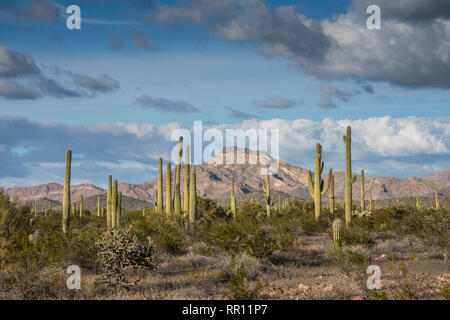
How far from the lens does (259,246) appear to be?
14344mm

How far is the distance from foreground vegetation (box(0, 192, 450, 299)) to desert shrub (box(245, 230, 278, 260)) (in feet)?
0.11

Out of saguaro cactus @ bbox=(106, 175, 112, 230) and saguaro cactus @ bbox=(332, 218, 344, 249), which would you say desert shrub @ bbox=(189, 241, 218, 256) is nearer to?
saguaro cactus @ bbox=(332, 218, 344, 249)

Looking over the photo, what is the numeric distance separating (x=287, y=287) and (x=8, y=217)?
9.00 m

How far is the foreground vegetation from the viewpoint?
32.7 feet

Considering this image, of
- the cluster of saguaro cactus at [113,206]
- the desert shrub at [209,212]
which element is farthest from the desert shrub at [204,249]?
the desert shrub at [209,212]

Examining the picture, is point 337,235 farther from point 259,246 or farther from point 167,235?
point 167,235

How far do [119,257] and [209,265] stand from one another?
13.0 feet

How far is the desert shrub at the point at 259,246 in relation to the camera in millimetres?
14125

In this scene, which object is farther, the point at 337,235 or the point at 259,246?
the point at 337,235

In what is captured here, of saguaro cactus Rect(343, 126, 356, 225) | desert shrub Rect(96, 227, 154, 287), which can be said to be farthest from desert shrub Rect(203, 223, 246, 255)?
saguaro cactus Rect(343, 126, 356, 225)

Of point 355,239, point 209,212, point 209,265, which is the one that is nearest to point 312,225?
point 209,212

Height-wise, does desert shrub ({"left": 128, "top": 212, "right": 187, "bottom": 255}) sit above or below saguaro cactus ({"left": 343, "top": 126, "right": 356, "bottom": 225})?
below
